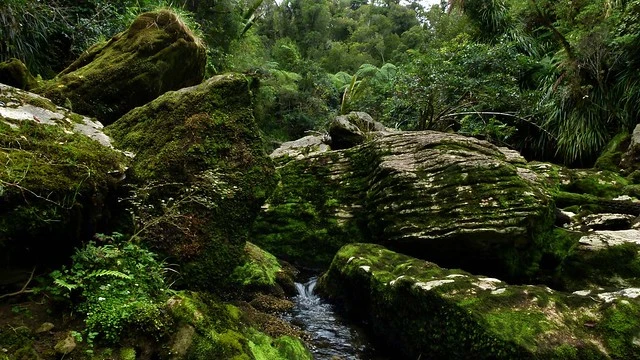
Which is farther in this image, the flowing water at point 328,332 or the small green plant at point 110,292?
the flowing water at point 328,332

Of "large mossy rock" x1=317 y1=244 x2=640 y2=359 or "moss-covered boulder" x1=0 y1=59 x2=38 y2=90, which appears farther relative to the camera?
"moss-covered boulder" x1=0 y1=59 x2=38 y2=90

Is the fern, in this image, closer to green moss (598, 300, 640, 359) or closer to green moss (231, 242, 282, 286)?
green moss (231, 242, 282, 286)

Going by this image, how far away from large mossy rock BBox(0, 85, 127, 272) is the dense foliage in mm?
3849

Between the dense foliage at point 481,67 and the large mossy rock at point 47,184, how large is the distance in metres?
3.85

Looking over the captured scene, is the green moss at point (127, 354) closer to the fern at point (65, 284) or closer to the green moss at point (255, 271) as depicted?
the fern at point (65, 284)

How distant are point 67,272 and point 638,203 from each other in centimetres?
724

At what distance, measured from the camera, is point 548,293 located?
349 cm

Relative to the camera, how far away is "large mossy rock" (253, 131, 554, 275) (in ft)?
16.5

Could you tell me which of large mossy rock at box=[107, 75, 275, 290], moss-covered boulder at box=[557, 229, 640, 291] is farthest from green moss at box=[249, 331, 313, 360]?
moss-covered boulder at box=[557, 229, 640, 291]

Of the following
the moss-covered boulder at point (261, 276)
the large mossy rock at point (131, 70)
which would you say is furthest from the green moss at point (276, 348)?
the large mossy rock at point (131, 70)

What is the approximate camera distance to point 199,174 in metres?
3.94

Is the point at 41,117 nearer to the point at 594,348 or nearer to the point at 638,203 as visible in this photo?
the point at 594,348

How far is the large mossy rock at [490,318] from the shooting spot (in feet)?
9.67

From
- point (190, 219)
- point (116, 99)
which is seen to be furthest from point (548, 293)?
point (116, 99)
